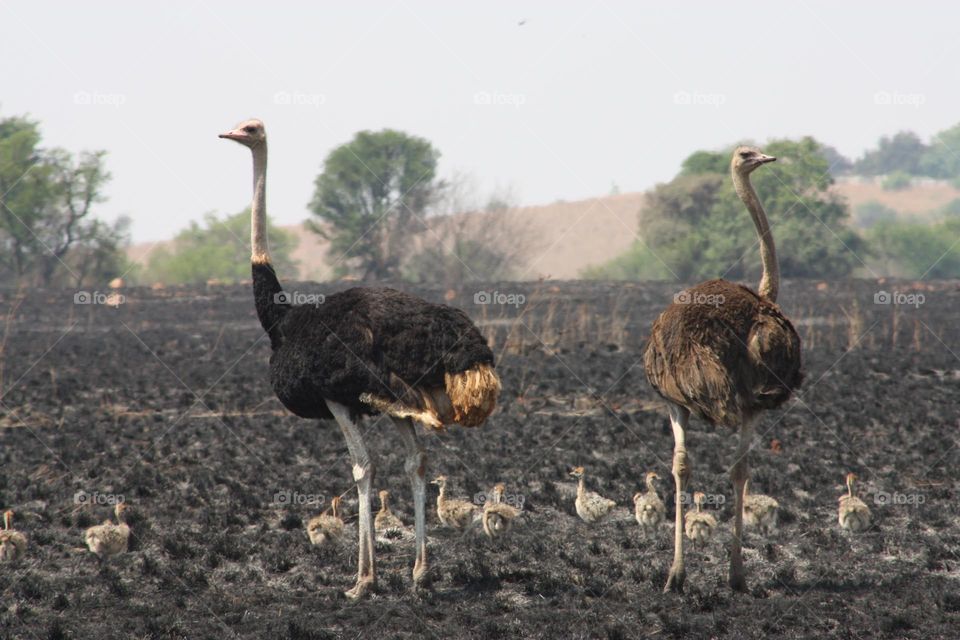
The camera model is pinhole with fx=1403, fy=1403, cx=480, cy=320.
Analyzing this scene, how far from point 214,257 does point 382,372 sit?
55760 millimetres

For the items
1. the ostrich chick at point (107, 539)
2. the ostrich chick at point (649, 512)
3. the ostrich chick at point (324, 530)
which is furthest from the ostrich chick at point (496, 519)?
the ostrich chick at point (107, 539)

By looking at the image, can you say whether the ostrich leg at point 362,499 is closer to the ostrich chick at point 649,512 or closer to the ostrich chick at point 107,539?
the ostrich chick at point 107,539

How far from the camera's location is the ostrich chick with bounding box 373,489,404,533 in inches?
399

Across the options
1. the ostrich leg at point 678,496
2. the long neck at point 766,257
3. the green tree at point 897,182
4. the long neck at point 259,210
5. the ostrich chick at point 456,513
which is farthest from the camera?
the green tree at point 897,182

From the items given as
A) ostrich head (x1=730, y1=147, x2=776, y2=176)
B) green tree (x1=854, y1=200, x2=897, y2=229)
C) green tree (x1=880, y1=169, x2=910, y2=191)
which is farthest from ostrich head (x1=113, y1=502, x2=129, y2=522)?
green tree (x1=880, y1=169, x2=910, y2=191)

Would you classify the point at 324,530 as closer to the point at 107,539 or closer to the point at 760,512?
the point at 107,539

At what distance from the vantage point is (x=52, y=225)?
49719 mm

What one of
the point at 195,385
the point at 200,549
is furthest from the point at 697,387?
the point at 195,385

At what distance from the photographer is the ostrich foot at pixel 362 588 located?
830 cm

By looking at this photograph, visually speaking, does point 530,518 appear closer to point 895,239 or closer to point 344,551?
point 344,551

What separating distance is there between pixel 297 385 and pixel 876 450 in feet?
21.9

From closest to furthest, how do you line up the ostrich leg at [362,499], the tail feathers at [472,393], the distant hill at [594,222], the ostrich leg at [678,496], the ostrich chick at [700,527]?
1. the tail feathers at [472,393]
2. the ostrich leg at [678,496]
3. the ostrich leg at [362,499]
4. the ostrich chick at [700,527]
5. the distant hill at [594,222]

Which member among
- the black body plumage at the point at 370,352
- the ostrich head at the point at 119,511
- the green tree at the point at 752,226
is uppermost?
the green tree at the point at 752,226

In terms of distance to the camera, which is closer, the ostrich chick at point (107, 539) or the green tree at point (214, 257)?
the ostrich chick at point (107, 539)
